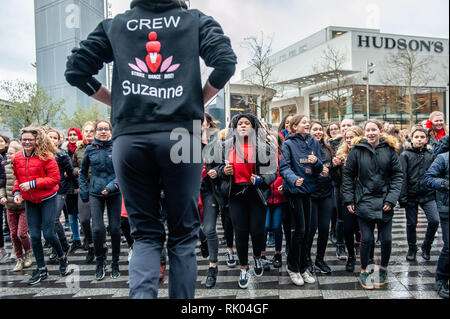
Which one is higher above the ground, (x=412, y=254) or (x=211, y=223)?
(x=211, y=223)

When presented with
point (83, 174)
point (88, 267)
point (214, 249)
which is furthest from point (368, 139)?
point (88, 267)

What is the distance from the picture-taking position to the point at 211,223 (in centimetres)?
423

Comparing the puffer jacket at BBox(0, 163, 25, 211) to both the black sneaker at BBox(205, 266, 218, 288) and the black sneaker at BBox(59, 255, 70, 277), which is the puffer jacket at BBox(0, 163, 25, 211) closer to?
the black sneaker at BBox(59, 255, 70, 277)

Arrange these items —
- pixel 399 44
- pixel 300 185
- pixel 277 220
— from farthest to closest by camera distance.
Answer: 1. pixel 399 44
2. pixel 277 220
3. pixel 300 185

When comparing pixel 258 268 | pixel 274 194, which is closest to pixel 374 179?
pixel 274 194

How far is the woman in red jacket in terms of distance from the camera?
13.7 feet

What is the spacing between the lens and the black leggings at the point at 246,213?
3.79m

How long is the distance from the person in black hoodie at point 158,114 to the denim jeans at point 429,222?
13.6 ft

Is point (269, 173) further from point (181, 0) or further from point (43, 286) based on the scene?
point (43, 286)

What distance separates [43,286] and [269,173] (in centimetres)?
320

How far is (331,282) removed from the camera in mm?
3809

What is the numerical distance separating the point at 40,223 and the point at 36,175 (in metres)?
0.66

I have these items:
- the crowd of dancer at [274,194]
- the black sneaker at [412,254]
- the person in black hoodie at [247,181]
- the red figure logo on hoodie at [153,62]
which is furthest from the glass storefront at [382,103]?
the red figure logo on hoodie at [153,62]

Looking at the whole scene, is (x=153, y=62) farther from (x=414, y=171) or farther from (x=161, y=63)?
(x=414, y=171)
